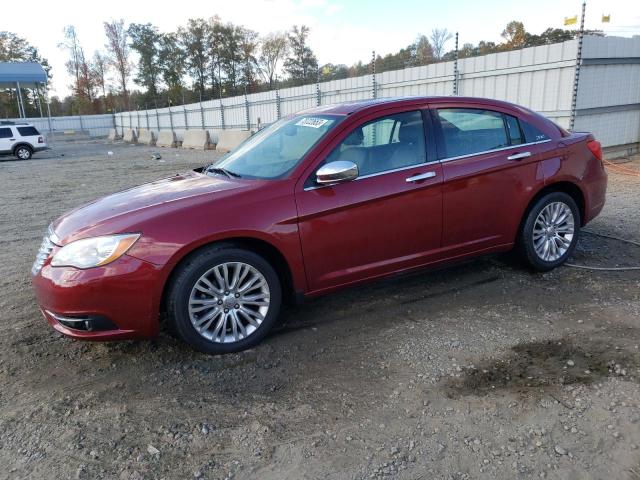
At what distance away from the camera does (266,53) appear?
64.9 meters

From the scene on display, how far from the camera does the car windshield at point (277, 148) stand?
3859 mm

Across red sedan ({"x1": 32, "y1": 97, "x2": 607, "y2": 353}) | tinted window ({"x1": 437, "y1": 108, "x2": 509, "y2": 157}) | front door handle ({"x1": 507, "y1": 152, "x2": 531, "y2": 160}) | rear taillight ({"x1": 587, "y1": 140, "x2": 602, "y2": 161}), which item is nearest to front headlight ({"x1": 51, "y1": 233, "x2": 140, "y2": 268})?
red sedan ({"x1": 32, "y1": 97, "x2": 607, "y2": 353})

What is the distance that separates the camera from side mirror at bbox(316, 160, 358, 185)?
3559mm

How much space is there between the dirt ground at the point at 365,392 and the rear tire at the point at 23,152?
74.1 ft

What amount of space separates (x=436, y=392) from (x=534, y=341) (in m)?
1.00

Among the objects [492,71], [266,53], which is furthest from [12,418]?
[266,53]

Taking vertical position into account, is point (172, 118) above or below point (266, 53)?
below

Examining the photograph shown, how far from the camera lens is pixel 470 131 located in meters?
4.32

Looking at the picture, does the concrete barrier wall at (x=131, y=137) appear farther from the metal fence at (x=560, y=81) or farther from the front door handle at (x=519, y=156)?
the front door handle at (x=519, y=156)

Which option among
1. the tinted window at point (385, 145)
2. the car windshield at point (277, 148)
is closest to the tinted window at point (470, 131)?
the tinted window at point (385, 145)

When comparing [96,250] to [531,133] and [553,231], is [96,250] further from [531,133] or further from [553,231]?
[553,231]

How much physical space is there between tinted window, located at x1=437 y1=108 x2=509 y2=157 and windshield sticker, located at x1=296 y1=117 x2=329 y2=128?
39.5 inches

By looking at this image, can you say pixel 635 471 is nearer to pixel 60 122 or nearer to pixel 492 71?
pixel 492 71

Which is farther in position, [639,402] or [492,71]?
[492,71]
